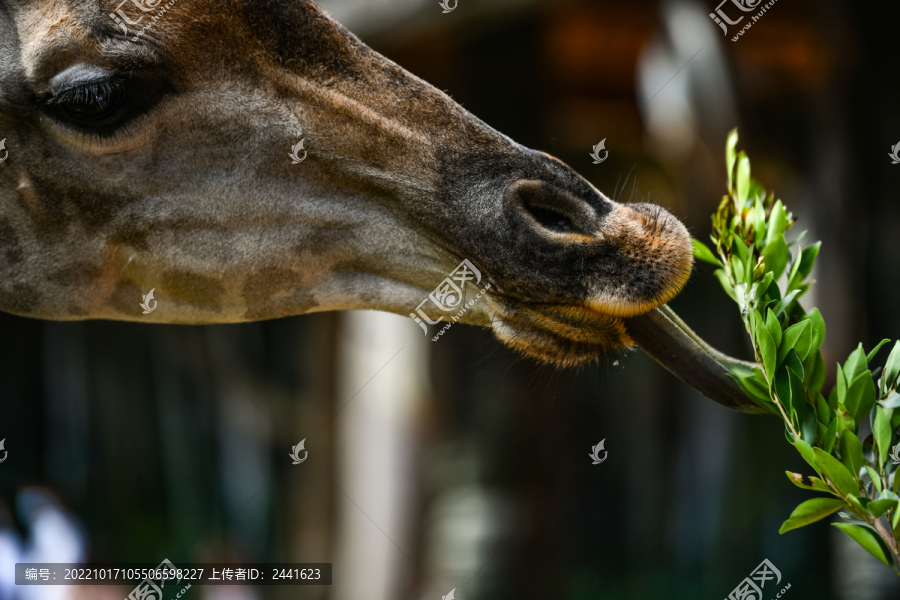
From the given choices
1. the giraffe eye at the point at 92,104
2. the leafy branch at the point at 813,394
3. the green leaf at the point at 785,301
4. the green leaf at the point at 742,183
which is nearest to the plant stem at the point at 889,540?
the leafy branch at the point at 813,394

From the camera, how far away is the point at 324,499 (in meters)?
5.23

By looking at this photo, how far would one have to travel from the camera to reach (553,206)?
1568 mm

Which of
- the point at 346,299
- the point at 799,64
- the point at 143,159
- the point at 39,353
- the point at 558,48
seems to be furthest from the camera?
the point at 39,353

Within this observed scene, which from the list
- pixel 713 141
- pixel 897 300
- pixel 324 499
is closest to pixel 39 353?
pixel 324 499

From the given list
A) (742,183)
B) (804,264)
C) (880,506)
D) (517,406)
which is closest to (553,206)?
(742,183)

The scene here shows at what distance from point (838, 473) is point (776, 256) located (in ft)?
1.42

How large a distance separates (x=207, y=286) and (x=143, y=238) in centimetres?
18

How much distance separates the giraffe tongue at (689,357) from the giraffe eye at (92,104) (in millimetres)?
1213

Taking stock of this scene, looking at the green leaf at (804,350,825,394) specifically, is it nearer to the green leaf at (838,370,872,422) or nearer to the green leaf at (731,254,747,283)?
the green leaf at (838,370,872,422)

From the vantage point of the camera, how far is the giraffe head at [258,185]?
156cm

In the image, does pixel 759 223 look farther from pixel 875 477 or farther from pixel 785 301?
pixel 875 477

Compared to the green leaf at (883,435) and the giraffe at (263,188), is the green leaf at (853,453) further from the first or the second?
the giraffe at (263,188)

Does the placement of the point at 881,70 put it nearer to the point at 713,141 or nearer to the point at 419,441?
the point at 713,141

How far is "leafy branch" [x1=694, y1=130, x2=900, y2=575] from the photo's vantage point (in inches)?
41.3
